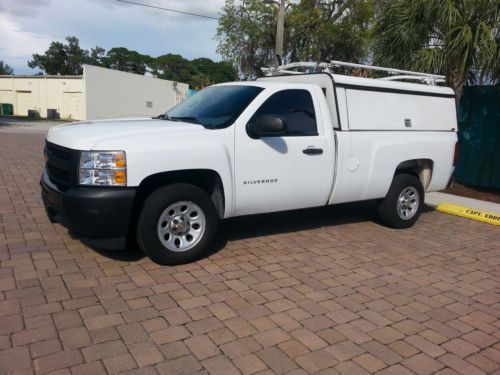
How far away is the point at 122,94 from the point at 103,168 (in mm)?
33192

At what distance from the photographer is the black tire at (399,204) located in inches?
259

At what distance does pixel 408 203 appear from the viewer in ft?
22.4

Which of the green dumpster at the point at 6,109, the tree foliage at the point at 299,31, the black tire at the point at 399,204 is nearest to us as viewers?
the black tire at the point at 399,204

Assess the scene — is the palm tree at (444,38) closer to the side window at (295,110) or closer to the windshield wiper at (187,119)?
the side window at (295,110)

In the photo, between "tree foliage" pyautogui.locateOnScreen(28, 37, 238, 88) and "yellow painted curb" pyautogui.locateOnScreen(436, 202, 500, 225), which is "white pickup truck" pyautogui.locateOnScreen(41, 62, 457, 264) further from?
"tree foliage" pyautogui.locateOnScreen(28, 37, 238, 88)

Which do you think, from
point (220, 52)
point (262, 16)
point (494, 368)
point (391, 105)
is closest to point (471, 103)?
point (391, 105)

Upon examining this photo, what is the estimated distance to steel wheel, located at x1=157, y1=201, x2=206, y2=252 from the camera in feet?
15.2

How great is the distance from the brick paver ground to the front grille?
0.78 metres

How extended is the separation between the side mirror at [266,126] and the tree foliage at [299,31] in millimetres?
21455

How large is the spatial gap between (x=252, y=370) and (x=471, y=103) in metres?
9.39

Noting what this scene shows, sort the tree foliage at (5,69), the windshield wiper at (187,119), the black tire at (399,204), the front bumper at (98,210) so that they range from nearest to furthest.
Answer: the front bumper at (98,210), the windshield wiper at (187,119), the black tire at (399,204), the tree foliage at (5,69)

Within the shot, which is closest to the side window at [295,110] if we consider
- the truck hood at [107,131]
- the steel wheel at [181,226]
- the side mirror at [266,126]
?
the side mirror at [266,126]

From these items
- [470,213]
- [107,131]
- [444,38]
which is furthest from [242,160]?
[444,38]

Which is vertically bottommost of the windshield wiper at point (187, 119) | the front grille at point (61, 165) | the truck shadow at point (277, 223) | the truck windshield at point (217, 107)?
the truck shadow at point (277, 223)
